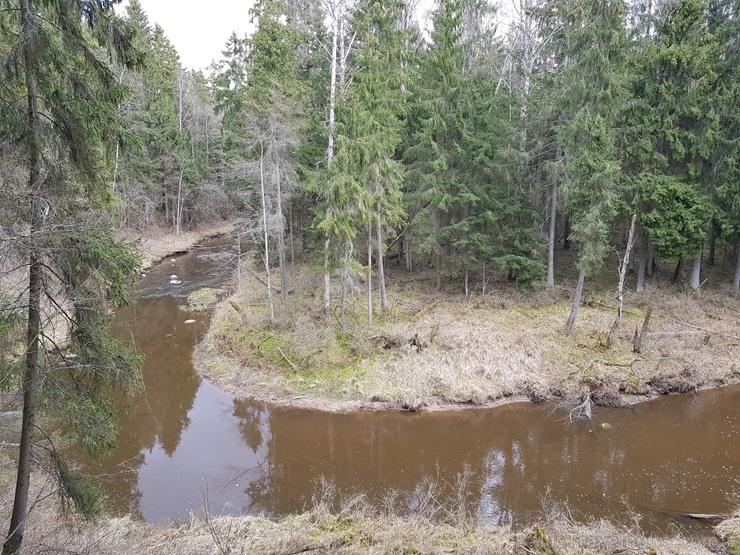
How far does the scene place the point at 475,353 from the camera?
15.3m

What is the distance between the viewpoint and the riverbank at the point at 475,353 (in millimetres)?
14281

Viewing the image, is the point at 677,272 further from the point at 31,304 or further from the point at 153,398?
the point at 31,304

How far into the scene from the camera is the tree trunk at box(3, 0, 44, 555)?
207 inches

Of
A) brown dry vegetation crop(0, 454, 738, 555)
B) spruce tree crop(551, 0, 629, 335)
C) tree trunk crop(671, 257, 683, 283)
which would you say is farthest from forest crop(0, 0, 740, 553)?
brown dry vegetation crop(0, 454, 738, 555)

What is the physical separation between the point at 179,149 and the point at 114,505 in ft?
100.0

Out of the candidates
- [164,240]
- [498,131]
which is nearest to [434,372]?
[498,131]

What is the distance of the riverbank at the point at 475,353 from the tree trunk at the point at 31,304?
869cm

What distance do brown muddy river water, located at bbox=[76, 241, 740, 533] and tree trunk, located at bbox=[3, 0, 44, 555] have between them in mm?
3576

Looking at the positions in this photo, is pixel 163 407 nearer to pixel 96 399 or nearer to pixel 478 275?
pixel 96 399

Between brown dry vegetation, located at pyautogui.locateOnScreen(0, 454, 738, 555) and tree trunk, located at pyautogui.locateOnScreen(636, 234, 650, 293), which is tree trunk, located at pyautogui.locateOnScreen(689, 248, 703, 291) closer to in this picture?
tree trunk, located at pyautogui.locateOnScreen(636, 234, 650, 293)

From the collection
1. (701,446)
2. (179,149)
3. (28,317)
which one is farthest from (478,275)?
(179,149)

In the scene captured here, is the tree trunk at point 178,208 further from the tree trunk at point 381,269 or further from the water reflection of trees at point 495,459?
the water reflection of trees at point 495,459

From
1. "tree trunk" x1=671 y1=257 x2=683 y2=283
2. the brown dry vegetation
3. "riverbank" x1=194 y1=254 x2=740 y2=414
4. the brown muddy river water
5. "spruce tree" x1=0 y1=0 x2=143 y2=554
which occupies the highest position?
"spruce tree" x1=0 y1=0 x2=143 y2=554

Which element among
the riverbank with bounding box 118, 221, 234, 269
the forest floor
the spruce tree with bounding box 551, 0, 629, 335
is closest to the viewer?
the forest floor
